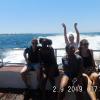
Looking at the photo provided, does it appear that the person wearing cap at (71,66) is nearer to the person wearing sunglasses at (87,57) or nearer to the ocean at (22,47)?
the person wearing sunglasses at (87,57)

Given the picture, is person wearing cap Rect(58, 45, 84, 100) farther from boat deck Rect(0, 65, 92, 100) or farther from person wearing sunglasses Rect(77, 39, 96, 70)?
boat deck Rect(0, 65, 92, 100)

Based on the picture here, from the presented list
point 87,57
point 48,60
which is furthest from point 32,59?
point 87,57

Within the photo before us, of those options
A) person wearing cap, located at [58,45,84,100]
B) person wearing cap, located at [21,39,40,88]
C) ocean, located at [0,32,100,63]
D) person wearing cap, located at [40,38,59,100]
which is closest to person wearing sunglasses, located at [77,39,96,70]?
person wearing cap, located at [58,45,84,100]

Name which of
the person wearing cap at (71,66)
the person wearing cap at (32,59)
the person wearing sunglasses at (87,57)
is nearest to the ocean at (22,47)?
the person wearing cap at (32,59)

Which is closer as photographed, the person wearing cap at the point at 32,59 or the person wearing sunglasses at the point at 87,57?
the person wearing sunglasses at the point at 87,57

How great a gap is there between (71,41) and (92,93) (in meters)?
1.91

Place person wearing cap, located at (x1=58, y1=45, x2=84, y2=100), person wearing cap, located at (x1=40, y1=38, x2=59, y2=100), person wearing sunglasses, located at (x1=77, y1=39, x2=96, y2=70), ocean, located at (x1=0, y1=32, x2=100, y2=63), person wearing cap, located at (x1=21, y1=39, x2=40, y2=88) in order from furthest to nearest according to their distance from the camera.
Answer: ocean, located at (x1=0, y1=32, x2=100, y2=63) → person wearing cap, located at (x1=21, y1=39, x2=40, y2=88) → person wearing cap, located at (x1=40, y1=38, x2=59, y2=100) → person wearing sunglasses, located at (x1=77, y1=39, x2=96, y2=70) → person wearing cap, located at (x1=58, y1=45, x2=84, y2=100)

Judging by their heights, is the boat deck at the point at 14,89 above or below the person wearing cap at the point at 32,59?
below

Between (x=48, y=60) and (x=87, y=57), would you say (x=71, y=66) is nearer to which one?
(x=87, y=57)

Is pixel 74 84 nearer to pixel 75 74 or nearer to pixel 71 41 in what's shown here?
pixel 75 74

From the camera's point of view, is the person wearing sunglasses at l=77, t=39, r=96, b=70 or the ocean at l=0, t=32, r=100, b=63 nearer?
the person wearing sunglasses at l=77, t=39, r=96, b=70

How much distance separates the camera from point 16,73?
9.20 metres

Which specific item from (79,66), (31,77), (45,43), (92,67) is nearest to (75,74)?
(79,66)

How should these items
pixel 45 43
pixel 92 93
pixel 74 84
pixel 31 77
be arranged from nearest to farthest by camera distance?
1. pixel 92 93
2. pixel 74 84
3. pixel 45 43
4. pixel 31 77
